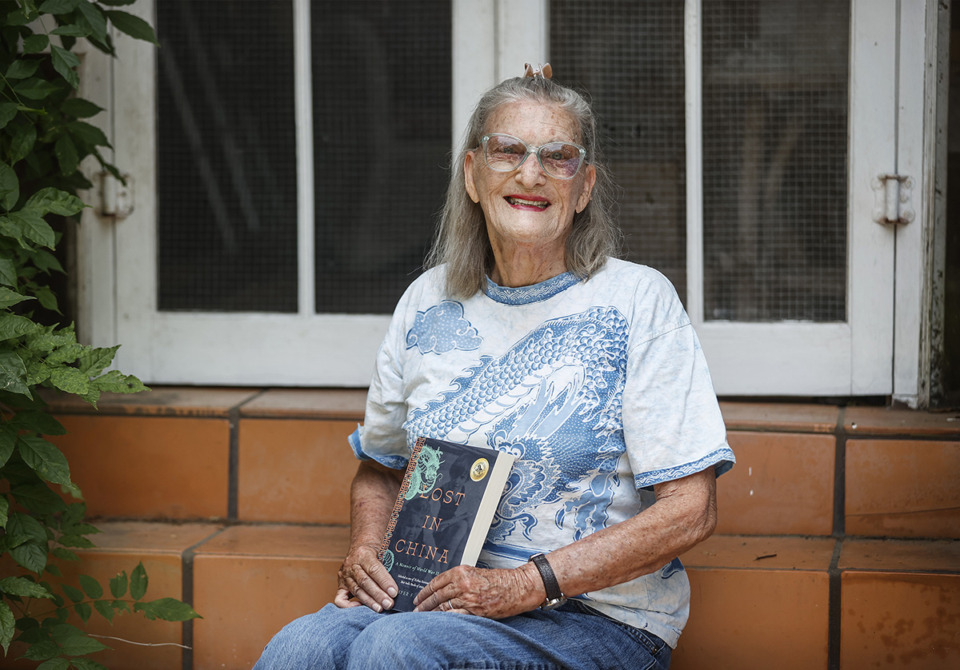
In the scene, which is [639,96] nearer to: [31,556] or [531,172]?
[531,172]

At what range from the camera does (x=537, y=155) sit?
1781 mm

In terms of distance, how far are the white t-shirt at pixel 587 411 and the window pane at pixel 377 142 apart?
88 cm

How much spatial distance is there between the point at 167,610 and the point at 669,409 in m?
1.11

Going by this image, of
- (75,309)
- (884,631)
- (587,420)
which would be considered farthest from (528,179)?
(75,309)

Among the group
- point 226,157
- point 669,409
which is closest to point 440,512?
point 669,409

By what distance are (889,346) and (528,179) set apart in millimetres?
1198

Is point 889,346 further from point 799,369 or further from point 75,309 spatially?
point 75,309

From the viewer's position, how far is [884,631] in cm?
194

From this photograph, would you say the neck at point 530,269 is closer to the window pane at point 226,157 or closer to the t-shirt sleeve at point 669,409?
the t-shirt sleeve at point 669,409

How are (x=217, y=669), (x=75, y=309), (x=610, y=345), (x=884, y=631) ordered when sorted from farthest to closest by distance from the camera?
(x=75, y=309) < (x=217, y=669) < (x=884, y=631) < (x=610, y=345)

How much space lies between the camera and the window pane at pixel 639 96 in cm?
251

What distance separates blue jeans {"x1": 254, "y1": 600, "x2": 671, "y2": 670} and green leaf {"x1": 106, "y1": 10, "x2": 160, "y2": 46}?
133cm

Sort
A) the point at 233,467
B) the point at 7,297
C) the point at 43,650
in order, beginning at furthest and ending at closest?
the point at 233,467 < the point at 43,650 < the point at 7,297

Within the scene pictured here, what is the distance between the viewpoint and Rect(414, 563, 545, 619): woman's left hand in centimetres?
155
